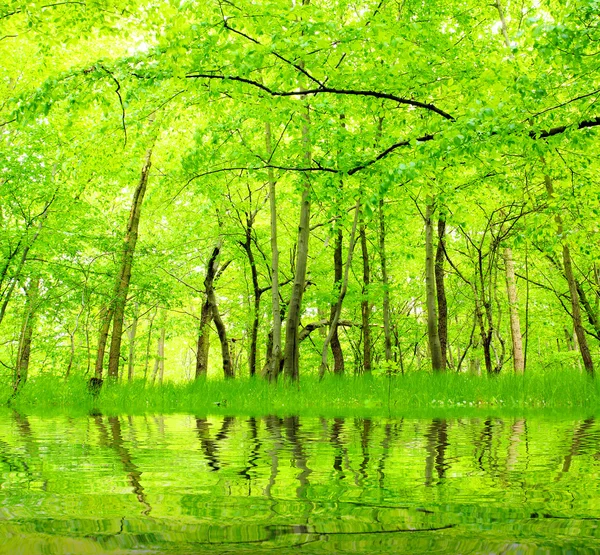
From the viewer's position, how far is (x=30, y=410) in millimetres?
8836

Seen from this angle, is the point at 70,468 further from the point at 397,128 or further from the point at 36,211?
the point at 36,211

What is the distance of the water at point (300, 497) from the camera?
136cm

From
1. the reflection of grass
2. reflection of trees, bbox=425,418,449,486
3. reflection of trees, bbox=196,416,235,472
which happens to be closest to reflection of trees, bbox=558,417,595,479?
reflection of trees, bbox=425,418,449,486

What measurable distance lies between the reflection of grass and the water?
474 centimetres

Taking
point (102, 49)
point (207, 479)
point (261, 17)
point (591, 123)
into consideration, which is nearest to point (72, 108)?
point (261, 17)

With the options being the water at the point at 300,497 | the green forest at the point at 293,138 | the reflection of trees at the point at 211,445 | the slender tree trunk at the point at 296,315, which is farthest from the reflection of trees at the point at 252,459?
the slender tree trunk at the point at 296,315

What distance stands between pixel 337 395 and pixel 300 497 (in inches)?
311

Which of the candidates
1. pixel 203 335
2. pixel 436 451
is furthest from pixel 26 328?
pixel 436 451

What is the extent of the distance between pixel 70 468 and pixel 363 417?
199 inches

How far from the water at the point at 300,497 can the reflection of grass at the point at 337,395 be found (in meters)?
4.74

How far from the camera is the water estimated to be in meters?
1.36

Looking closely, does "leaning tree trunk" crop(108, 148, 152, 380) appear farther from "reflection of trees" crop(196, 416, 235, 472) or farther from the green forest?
"reflection of trees" crop(196, 416, 235, 472)

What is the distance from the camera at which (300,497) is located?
1973 millimetres

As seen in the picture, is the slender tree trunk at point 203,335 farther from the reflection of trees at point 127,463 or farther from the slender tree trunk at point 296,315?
the reflection of trees at point 127,463
